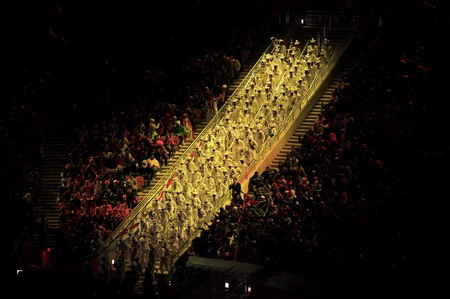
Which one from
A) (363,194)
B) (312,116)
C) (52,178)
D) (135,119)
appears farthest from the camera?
(135,119)

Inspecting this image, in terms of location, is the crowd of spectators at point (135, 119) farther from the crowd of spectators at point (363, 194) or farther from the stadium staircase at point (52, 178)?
the crowd of spectators at point (363, 194)

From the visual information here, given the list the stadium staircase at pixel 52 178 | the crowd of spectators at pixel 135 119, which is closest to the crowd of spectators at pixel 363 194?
the crowd of spectators at pixel 135 119

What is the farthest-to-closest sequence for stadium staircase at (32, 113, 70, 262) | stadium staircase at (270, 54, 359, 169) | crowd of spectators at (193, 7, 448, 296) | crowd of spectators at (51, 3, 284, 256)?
stadium staircase at (270, 54, 359, 169), stadium staircase at (32, 113, 70, 262), crowd of spectators at (51, 3, 284, 256), crowd of spectators at (193, 7, 448, 296)

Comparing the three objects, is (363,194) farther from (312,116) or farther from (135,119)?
(135,119)

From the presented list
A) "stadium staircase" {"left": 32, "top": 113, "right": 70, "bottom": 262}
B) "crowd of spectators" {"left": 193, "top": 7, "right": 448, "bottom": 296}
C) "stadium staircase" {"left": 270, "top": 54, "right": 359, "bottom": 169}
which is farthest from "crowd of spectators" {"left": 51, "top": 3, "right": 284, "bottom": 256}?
"crowd of spectators" {"left": 193, "top": 7, "right": 448, "bottom": 296}

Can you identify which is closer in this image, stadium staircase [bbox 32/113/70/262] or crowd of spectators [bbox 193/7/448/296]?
crowd of spectators [bbox 193/7/448/296]

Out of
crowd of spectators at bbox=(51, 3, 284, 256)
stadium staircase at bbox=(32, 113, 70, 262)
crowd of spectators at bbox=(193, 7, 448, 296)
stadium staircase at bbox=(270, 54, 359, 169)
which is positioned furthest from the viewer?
stadium staircase at bbox=(270, 54, 359, 169)

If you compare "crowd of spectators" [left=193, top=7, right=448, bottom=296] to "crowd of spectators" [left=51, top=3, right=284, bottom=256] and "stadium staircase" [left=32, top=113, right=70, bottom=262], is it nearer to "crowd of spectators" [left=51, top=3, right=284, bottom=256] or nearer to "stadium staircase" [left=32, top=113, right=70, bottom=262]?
"crowd of spectators" [left=51, top=3, right=284, bottom=256]

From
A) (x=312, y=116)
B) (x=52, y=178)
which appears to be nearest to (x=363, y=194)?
(x=312, y=116)

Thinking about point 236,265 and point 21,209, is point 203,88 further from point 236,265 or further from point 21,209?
point 236,265

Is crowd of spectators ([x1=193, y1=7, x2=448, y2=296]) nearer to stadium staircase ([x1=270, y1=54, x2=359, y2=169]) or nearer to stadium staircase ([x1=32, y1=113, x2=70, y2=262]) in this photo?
stadium staircase ([x1=270, y1=54, x2=359, y2=169])

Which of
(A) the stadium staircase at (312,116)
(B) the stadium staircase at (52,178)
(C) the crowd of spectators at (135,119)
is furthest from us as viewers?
(A) the stadium staircase at (312,116)
